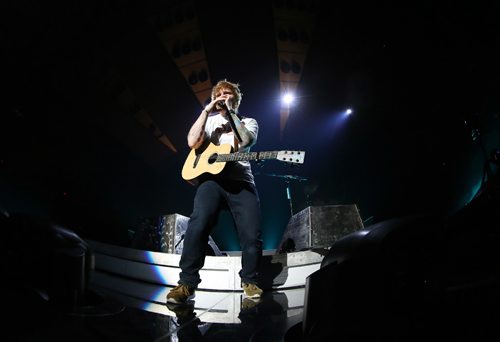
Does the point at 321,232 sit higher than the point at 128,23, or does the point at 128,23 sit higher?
the point at 128,23

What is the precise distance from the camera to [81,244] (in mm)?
1239

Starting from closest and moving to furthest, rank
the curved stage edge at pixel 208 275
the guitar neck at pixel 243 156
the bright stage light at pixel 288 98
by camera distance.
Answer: the curved stage edge at pixel 208 275, the guitar neck at pixel 243 156, the bright stage light at pixel 288 98

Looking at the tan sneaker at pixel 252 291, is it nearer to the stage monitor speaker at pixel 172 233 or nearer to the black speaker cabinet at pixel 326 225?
the black speaker cabinet at pixel 326 225

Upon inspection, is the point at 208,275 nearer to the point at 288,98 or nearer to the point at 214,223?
the point at 214,223

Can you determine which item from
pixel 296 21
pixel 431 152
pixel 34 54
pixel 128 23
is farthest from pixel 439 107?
pixel 34 54

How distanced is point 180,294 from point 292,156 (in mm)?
1461

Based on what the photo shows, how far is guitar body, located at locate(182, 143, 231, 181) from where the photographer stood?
2.24 m

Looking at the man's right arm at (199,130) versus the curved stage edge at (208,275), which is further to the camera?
the man's right arm at (199,130)

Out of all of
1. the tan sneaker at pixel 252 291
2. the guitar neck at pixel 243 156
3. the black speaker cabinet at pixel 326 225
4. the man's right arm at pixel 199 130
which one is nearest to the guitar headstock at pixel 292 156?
the guitar neck at pixel 243 156

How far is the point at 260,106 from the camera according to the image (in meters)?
8.02

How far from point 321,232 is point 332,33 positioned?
17.6 ft

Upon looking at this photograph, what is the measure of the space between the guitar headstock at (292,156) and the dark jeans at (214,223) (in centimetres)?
40

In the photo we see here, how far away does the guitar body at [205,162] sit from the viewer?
2.24 m

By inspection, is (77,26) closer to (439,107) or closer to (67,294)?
(67,294)
